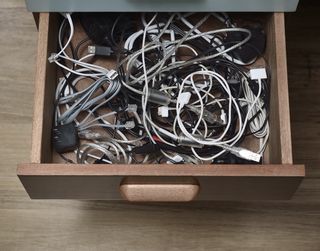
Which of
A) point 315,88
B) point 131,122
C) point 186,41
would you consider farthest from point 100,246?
point 315,88

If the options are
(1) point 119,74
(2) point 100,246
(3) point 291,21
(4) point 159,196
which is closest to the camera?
(4) point 159,196

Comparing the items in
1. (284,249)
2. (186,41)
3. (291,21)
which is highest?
(291,21)

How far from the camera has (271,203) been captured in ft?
3.36

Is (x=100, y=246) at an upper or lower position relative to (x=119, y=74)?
lower

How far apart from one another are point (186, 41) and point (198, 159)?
0.63 feet

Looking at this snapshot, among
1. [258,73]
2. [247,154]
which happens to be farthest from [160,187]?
[258,73]

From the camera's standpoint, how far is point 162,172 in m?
0.67

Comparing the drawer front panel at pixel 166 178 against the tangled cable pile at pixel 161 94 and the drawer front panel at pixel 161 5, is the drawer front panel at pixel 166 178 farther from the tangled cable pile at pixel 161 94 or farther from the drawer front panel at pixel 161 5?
the drawer front panel at pixel 161 5

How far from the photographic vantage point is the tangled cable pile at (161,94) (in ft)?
2.65

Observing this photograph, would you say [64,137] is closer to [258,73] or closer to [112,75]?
[112,75]

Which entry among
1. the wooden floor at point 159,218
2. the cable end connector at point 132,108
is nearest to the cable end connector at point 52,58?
the cable end connector at point 132,108

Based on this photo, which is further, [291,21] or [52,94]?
[291,21]

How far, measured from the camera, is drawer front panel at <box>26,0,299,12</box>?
0.76m

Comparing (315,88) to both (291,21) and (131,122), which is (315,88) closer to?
(291,21)
